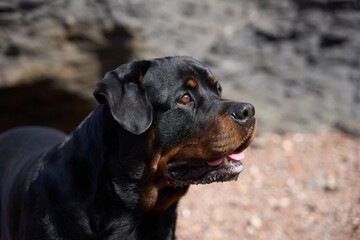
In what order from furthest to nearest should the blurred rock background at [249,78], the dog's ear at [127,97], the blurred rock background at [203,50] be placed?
the blurred rock background at [203,50]
the blurred rock background at [249,78]
the dog's ear at [127,97]

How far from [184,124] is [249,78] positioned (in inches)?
157

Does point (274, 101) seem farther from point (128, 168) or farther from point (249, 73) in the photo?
point (128, 168)

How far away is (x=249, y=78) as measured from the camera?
6574 millimetres

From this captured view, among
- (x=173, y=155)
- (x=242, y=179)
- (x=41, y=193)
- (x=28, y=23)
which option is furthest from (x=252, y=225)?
(x=28, y=23)

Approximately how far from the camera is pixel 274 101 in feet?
21.4

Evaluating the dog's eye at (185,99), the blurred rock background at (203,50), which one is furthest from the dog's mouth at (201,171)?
the blurred rock background at (203,50)

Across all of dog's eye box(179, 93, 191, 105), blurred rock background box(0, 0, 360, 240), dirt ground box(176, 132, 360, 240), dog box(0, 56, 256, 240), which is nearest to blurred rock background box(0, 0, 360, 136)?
blurred rock background box(0, 0, 360, 240)

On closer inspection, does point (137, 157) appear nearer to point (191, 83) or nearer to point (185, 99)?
point (185, 99)

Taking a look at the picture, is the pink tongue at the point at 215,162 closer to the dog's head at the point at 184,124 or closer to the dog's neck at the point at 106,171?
the dog's head at the point at 184,124

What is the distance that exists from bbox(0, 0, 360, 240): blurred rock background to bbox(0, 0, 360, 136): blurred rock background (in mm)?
14

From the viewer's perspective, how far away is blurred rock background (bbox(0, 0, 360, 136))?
530cm

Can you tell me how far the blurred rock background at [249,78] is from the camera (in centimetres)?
486

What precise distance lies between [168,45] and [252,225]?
273 centimetres

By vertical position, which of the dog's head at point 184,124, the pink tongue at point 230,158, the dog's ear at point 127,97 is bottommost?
the pink tongue at point 230,158
